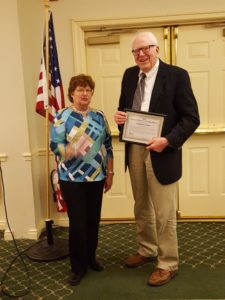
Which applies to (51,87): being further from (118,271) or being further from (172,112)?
(118,271)

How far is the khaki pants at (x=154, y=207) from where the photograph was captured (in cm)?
230

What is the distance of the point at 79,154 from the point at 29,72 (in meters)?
1.26

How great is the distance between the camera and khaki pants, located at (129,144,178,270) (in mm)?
2299

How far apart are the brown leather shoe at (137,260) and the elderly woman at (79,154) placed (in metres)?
0.42

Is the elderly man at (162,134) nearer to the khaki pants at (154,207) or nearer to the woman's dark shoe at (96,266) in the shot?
the khaki pants at (154,207)

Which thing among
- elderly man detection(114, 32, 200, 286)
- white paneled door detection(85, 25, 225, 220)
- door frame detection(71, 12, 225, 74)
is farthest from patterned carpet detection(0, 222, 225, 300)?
door frame detection(71, 12, 225, 74)

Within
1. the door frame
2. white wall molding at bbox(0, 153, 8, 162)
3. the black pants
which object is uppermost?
the door frame

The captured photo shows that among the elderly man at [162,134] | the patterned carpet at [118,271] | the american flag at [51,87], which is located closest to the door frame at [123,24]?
the american flag at [51,87]

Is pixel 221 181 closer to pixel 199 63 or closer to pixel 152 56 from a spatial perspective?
pixel 199 63

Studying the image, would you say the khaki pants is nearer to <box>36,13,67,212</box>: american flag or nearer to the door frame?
<box>36,13,67,212</box>: american flag

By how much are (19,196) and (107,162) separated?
116 centimetres

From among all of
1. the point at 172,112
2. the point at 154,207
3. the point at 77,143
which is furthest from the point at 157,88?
the point at 154,207

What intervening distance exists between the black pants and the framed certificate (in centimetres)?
40

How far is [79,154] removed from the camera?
2283 millimetres
